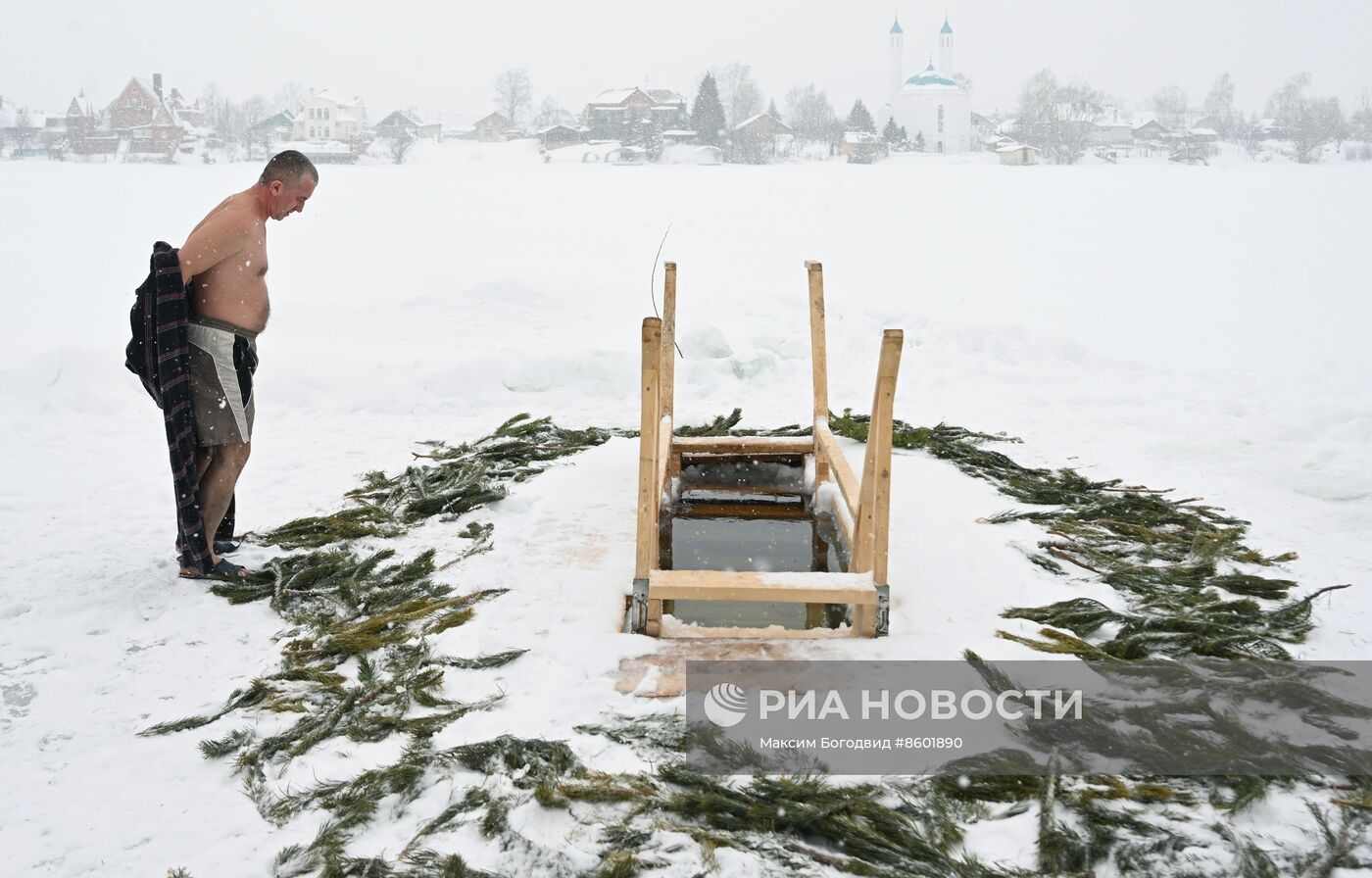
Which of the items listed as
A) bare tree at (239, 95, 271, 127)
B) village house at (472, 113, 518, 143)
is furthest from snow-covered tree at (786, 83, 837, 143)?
bare tree at (239, 95, 271, 127)

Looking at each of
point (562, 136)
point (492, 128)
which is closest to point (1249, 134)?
point (562, 136)

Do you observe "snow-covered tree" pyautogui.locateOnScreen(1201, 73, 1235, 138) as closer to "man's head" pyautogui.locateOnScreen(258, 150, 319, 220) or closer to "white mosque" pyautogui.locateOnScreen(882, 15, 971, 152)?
"white mosque" pyautogui.locateOnScreen(882, 15, 971, 152)

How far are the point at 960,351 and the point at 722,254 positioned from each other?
746 cm

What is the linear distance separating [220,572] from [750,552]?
237cm

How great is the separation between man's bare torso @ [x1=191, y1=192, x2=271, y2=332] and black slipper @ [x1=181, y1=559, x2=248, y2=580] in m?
1.00

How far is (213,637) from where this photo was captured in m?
3.62

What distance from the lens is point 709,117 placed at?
144 feet

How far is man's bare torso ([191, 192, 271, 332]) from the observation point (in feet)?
12.9

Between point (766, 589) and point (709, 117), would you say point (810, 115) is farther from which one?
point (766, 589)

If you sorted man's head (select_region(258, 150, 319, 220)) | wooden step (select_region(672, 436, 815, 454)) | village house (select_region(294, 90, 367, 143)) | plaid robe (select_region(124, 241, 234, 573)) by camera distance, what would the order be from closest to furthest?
1. plaid robe (select_region(124, 241, 234, 573))
2. man's head (select_region(258, 150, 319, 220))
3. wooden step (select_region(672, 436, 815, 454))
4. village house (select_region(294, 90, 367, 143))

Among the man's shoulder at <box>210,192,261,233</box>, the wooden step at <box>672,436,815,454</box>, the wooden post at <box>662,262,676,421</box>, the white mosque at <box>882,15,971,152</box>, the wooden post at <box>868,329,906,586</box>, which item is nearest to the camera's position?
the wooden post at <box>868,329,906,586</box>

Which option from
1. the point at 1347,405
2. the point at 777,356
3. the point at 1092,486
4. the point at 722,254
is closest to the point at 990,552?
the point at 1092,486

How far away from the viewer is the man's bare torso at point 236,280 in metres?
3.94

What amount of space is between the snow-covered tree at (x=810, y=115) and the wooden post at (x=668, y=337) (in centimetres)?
4640
